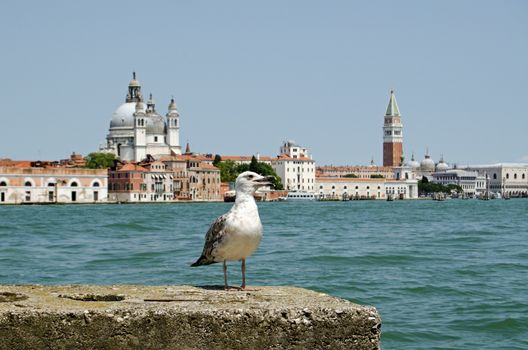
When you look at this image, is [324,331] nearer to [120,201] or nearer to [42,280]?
[42,280]

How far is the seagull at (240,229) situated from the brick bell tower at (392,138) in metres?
172

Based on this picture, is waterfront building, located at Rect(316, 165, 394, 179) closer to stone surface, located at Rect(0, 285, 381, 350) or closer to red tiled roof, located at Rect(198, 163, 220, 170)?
red tiled roof, located at Rect(198, 163, 220, 170)

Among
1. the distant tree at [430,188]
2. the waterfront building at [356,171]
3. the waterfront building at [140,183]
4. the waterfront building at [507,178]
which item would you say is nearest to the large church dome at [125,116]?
the waterfront building at [140,183]

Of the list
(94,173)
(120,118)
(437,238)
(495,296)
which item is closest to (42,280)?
(495,296)

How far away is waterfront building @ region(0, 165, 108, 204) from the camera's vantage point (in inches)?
3561

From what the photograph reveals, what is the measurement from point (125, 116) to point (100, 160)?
1123 cm

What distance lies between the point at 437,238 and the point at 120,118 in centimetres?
10235

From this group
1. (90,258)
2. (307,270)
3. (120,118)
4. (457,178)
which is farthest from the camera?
(457,178)

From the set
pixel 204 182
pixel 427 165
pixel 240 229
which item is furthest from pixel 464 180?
pixel 240 229

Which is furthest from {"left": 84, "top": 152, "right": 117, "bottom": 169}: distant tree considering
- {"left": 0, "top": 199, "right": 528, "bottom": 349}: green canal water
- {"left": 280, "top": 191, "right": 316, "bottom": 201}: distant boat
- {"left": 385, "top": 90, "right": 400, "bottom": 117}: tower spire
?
{"left": 0, "top": 199, "right": 528, "bottom": 349}: green canal water

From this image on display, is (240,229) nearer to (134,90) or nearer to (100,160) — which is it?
(100,160)

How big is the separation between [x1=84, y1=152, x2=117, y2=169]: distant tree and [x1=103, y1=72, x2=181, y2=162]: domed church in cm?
381

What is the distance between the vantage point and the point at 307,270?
45.8 feet

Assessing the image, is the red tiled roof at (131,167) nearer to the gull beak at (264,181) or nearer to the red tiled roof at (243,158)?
the red tiled roof at (243,158)
